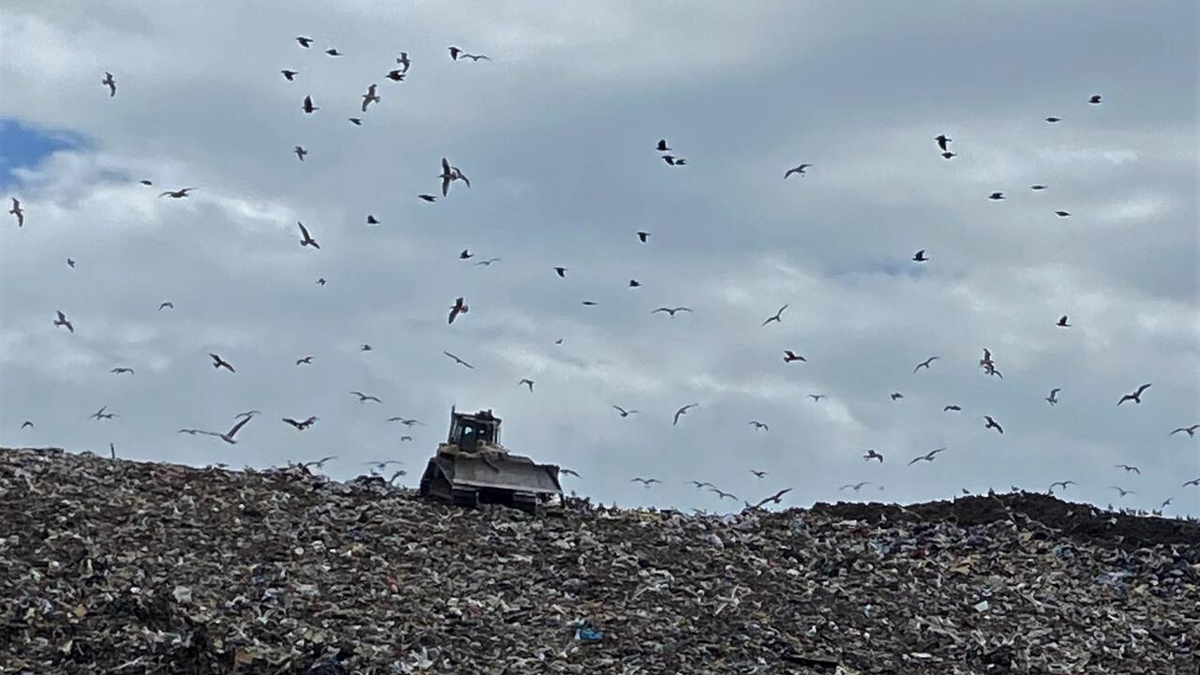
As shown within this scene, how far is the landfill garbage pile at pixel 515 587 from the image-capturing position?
1016 centimetres

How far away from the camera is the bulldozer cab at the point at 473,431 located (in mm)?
14133

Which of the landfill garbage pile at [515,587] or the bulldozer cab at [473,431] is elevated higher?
the bulldozer cab at [473,431]

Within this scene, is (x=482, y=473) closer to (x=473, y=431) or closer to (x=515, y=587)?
(x=473, y=431)

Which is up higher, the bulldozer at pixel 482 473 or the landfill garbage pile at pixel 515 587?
the bulldozer at pixel 482 473

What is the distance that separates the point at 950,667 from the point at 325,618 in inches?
166

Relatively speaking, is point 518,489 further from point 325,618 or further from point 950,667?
point 950,667

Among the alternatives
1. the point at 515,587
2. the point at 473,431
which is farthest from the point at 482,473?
the point at 515,587

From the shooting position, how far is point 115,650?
977 centimetres

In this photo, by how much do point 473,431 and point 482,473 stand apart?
1.66 feet

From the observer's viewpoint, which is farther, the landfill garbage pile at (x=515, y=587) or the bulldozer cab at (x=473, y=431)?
the bulldozer cab at (x=473, y=431)

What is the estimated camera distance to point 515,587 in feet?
37.9

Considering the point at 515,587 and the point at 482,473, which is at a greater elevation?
the point at 482,473

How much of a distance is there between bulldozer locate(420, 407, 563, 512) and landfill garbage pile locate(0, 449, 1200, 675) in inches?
11.3

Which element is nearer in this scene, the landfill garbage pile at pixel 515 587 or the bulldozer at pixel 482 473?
the landfill garbage pile at pixel 515 587
